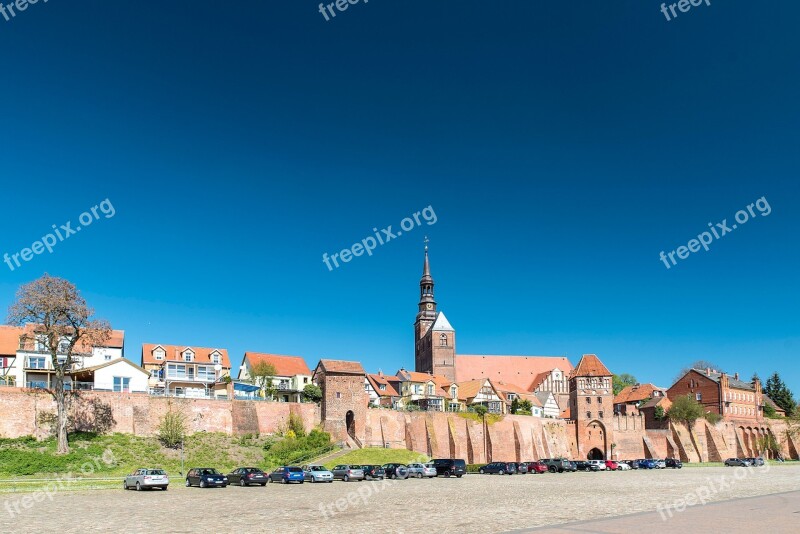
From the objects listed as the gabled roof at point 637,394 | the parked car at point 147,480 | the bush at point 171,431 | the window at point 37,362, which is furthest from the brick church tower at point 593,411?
the parked car at point 147,480

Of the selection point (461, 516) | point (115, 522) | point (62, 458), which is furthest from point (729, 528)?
point (62, 458)

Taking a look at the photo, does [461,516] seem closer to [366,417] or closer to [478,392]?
[366,417]

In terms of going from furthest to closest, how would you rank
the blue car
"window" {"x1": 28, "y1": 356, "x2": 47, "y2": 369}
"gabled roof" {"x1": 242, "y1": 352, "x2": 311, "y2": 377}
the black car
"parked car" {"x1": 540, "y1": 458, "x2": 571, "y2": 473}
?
1. "gabled roof" {"x1": 242, "y1": 352, "x2": 311, "y2": 377}
2. the blue car
3. "window" {"x1": 28, "y1": 356, "x2": 47, "y2": 369}
4. "parked car" {"x1": 540, "y1": 458, "x2": 571, "y2": 473}
5. the black car

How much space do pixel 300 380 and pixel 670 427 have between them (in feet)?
183

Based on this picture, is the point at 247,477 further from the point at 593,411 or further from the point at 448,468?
the point at 593,411

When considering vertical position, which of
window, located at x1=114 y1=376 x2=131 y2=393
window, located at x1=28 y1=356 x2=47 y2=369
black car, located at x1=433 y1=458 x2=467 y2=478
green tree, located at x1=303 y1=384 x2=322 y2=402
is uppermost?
window, located at x1=28 y1=356 x2=47 y2=369

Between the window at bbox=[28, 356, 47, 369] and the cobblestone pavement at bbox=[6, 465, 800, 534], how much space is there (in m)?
35.3

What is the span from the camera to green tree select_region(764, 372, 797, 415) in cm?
13638

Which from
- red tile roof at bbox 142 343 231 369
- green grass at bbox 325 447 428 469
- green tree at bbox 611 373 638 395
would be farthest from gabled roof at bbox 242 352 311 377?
green tree at bbox 611 373 638 395

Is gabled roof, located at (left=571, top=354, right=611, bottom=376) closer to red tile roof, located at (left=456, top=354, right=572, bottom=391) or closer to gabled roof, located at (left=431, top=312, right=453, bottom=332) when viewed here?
red tile roof, located at (left=456, top=354, right=572, bottom=391)

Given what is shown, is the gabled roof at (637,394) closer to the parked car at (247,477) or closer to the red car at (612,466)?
the red car at (612,466)

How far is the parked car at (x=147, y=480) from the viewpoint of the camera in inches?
1577

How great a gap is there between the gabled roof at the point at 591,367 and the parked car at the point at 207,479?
73.9 m

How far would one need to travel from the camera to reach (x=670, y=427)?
105750mm
